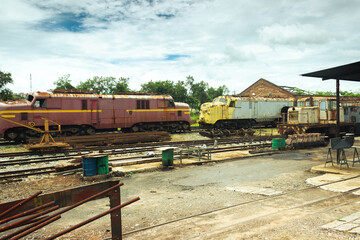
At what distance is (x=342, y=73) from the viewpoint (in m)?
9.48

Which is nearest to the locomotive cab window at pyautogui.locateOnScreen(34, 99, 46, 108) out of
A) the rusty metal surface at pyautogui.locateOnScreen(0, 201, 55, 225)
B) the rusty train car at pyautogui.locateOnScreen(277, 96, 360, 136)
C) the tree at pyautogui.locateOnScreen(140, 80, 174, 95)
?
the rusty train car at pyautogui.locateOnScreen(277, 96, 360, 136)

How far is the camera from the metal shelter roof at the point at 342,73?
28.4 feet

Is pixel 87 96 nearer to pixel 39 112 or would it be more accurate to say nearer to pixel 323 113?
pixel 39 112

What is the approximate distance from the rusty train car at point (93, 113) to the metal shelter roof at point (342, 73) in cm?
1295

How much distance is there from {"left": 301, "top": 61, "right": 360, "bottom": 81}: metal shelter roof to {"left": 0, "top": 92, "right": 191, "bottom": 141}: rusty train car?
12950 mm

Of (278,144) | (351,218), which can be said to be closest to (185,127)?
(278,144)

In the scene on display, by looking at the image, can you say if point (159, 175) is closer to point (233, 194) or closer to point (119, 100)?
point (233, 194)

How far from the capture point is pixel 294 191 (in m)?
7.00

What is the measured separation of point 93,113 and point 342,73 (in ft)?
48.0

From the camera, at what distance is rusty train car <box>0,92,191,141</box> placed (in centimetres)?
1638

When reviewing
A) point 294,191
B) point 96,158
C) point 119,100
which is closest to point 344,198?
point 294,191

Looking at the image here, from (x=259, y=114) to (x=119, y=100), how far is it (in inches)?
509

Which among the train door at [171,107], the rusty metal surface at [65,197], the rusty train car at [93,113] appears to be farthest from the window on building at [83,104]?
the rusty metal surface at [65,197]

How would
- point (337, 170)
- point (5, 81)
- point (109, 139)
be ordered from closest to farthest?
1. point (337, 170)
2. point (109, 139)
3. point (5, 81)
